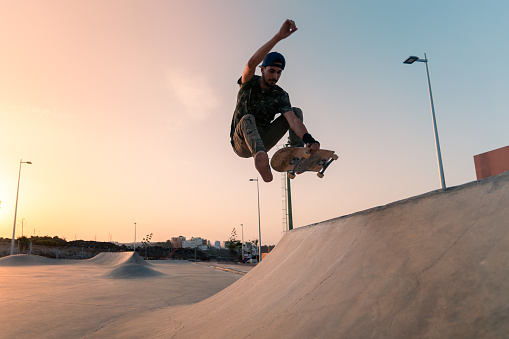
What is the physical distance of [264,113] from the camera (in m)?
4.15

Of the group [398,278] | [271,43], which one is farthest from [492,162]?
[398,278]

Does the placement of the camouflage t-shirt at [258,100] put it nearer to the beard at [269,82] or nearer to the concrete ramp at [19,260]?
the beard at [269,82]

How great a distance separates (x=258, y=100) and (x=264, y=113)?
0.18 meters

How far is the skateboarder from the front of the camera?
12.4 ft

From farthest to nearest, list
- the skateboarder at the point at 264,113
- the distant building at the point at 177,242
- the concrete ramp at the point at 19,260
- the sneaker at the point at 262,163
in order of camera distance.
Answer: the distant building at the point at 177,242, the concrete ramp at the point at 19,260, the skateboarder at the point at 264,113, the sneaker at the point at 262,163

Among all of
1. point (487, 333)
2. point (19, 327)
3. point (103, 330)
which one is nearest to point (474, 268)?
point (487, 333)

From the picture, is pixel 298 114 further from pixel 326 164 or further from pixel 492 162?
pixel 492 162

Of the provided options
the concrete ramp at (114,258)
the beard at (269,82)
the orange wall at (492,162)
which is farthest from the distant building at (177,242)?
the beard at (269,82)

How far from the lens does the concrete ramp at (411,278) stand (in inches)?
50.9

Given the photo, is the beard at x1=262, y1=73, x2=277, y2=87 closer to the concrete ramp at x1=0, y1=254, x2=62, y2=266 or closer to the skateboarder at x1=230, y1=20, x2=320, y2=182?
the skateboarder at x1=230, y1=20, x2=320, y2=182

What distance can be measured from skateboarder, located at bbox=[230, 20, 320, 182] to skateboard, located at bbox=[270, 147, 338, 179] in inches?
6.8

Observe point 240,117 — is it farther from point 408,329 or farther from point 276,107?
point 408,329

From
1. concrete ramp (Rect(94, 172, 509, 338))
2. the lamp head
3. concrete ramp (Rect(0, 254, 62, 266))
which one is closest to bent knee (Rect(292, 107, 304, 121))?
concrete ramp (Rect(94, 172, 509, 338))

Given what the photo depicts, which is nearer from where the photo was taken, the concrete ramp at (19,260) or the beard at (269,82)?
the beard at (269,82)
